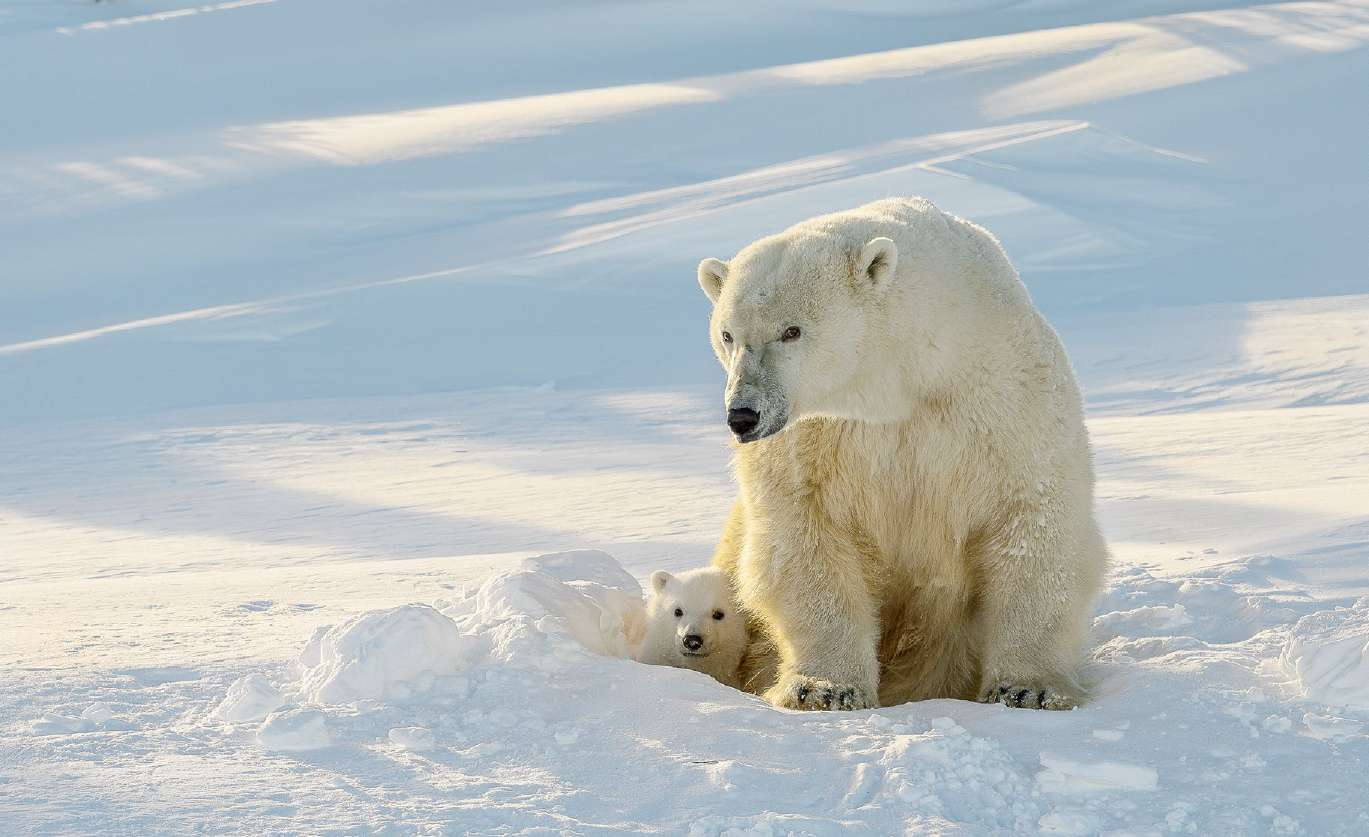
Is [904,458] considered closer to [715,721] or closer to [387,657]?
[715,721]

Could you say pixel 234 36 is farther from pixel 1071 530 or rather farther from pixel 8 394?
pixel 1071 530

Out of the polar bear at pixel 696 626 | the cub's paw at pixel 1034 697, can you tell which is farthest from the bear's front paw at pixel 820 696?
the polar bear at pixel 696 626

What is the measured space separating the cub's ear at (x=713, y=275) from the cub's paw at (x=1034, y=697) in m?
1.22

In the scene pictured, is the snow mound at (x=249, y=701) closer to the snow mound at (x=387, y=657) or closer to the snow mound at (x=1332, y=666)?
the snow mound at (x=387, y=657)

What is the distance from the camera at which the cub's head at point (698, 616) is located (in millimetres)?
4641

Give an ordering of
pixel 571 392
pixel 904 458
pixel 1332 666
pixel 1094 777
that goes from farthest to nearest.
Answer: pixel 571 392, pixel 904 458, pixel 1332 666, pixel 1094 777

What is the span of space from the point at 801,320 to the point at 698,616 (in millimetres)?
1440

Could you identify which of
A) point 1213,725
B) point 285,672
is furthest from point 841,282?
point 285,672

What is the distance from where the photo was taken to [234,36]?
2320 cm

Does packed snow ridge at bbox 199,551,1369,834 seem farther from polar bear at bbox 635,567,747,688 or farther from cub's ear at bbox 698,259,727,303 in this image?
cub's ear at bbox 698,259,727,303

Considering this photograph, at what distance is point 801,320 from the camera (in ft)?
11.7

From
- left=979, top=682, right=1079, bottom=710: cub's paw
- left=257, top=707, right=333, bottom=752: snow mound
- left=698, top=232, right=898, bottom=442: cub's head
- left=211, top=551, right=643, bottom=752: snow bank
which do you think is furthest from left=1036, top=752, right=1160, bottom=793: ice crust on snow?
left=257, top=707, right=333, bottom=752: snow mound

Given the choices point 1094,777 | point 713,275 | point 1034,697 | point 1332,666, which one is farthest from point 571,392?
point 1094,777

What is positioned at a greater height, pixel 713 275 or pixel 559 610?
pixel 713 275
